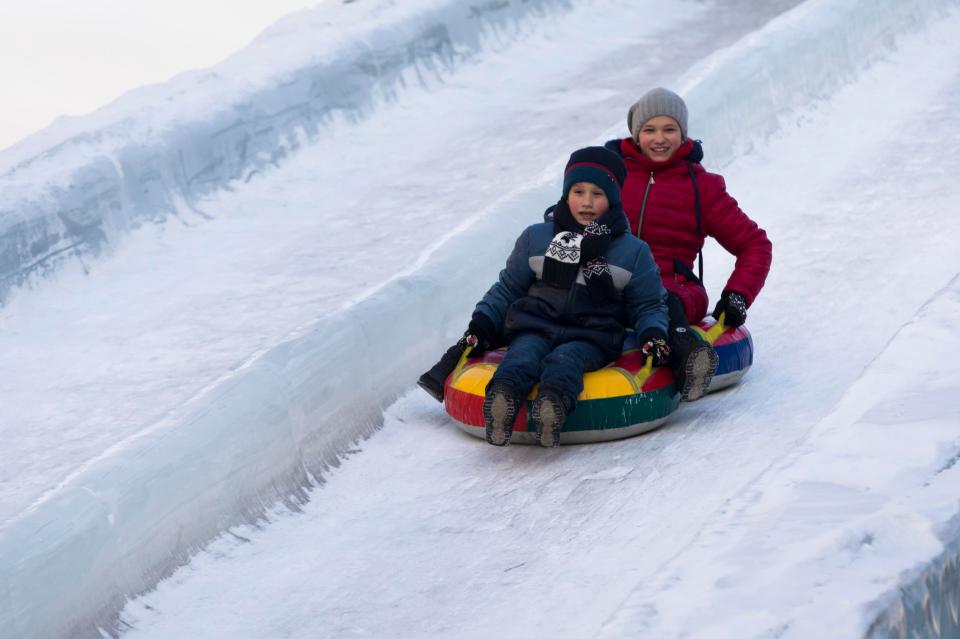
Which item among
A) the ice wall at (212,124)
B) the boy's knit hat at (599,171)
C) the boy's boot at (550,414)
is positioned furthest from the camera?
the ice wall at (212,124)

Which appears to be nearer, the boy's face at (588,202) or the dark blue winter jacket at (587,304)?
the dark blue winter jacket at (587,304)

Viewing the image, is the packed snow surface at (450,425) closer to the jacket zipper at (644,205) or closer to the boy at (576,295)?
the boy at (576,295)

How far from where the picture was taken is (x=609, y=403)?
10.9 ft

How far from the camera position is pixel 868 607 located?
1783 mm

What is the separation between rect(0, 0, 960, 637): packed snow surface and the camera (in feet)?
7.16

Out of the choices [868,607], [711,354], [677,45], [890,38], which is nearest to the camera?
[868,607]

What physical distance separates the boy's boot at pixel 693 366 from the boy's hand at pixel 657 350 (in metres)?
0.04

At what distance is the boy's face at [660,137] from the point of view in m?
3.87

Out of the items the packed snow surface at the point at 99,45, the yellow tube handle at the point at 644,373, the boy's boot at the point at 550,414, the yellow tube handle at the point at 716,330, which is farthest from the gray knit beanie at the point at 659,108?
the packed snow surface at the point at 99,45

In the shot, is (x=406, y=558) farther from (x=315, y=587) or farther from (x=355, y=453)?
(x=355, y=453)

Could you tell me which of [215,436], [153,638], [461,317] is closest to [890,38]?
[461,317]

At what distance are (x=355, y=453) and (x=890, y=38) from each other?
548cm

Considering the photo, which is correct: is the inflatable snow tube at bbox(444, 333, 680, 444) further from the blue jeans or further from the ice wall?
the ice wall

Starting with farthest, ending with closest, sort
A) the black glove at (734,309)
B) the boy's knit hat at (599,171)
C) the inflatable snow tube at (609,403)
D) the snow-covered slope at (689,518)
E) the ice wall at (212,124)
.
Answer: the ice wall at (212,124), the black glove at (734,309), the boy's knit hat at (599,171), the inflatable snow tube at (609,403), the snow-covered slope at (689,518)
